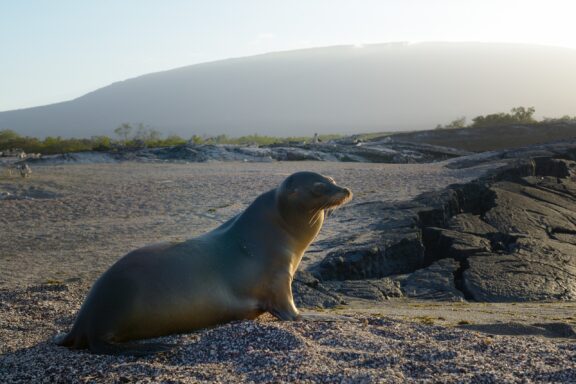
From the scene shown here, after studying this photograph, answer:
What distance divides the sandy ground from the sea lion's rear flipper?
0.10 meters

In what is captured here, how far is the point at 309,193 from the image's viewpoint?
6.72m

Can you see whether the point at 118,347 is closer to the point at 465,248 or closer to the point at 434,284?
the point at 434,284

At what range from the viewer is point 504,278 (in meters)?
10.5

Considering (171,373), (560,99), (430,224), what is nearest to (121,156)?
(430,224)

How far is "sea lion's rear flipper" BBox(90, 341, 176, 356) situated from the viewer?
17.1 ft

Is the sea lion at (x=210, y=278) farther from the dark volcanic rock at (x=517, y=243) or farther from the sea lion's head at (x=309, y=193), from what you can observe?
the dark volcanic rock at (x=517, y=243)

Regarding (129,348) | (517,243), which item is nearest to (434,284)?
(517,243)

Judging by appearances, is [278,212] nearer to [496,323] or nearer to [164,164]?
[496,323]

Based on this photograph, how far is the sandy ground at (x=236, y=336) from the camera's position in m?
4.68

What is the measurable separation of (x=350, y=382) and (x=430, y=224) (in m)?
9.03

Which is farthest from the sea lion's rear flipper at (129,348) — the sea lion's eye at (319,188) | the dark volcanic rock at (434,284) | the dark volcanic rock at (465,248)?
the dark volcanic rock at (434,284)

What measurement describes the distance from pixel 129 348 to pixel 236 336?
29.7 inches

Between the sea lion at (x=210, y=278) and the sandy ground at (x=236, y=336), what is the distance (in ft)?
0.69

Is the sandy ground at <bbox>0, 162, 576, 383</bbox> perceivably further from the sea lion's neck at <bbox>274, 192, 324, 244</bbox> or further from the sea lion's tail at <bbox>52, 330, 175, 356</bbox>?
the sea lion's neck at <bbox>274, 192, 324, 244</bbox>
